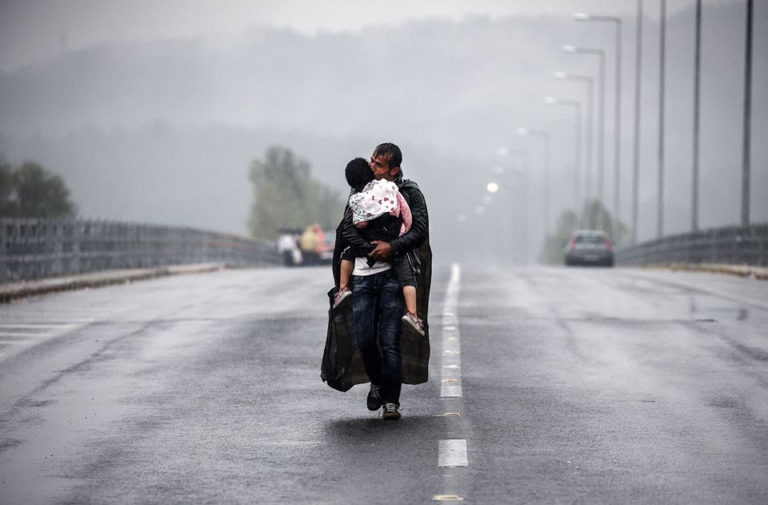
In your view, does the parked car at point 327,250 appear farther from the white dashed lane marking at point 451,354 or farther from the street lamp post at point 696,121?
the white dashed lane marking at point 451,354

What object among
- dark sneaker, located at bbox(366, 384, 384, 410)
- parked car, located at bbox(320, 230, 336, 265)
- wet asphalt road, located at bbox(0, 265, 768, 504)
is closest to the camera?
wet asphalt road, located at bbox(0, 265, 768, 504)

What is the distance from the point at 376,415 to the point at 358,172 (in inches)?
65.7

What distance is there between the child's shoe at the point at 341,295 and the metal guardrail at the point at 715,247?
27824 millimetres

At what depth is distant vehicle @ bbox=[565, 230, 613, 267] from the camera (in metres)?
59.5

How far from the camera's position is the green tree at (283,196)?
595 ft

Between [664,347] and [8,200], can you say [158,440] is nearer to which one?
[664,347]

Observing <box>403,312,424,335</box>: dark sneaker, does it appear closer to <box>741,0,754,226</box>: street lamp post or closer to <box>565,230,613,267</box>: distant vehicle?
<box>741,0,754,226</box>: street lamp post

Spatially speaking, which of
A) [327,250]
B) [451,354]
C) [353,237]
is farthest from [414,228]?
[327,250]

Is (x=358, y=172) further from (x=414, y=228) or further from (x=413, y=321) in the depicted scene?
(x=413, y=321)

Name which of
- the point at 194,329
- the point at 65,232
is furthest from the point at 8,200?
the point at 194,329

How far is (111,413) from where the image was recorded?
998 cm

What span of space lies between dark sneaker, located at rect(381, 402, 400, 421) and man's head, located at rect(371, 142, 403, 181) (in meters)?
1.45

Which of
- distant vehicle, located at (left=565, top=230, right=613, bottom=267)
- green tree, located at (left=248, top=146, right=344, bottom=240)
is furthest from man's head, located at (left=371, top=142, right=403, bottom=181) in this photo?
green tree, located at (left=248, top=146, right=344, bottom=240)

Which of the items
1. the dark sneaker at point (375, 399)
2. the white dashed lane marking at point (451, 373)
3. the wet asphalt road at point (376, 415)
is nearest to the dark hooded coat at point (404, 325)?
the dark sneaker at point (375, 399)
